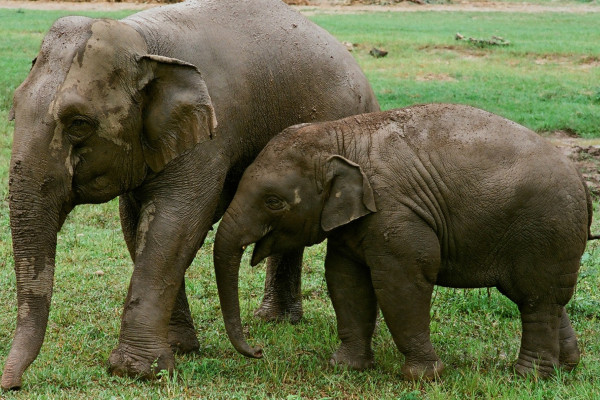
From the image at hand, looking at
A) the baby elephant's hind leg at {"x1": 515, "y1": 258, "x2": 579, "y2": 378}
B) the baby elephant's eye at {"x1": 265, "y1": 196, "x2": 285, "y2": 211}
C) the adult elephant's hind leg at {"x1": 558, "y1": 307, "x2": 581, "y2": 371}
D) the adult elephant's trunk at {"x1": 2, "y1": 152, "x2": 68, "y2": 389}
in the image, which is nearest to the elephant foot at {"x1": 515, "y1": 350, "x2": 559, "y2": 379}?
the baby elephant's hind leg at {"x1": 515, "y1": 258, "x2": 579, "y2": 378}

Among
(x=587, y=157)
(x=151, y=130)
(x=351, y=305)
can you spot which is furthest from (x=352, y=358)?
(x=587, y=157)

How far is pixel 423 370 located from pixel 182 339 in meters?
1.74

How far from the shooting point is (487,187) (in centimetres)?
585

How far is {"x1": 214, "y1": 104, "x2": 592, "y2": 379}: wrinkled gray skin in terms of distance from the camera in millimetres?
5812

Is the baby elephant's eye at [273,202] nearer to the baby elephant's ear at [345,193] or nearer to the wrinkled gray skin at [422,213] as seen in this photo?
the wrinkled gray skin at [422,213]

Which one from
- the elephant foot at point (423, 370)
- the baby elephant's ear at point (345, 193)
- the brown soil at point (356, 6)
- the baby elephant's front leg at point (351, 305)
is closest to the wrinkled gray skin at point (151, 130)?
the baby elephant's ear at point (345, 193)

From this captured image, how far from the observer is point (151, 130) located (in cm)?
568

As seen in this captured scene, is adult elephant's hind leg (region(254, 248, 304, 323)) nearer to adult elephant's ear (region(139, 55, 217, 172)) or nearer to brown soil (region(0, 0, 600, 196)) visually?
adult elephant's ear (region(139, 55, 217, 172))

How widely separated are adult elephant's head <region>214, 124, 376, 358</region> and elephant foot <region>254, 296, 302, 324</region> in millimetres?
1634

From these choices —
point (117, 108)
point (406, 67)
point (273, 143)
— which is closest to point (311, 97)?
point (273, 143)

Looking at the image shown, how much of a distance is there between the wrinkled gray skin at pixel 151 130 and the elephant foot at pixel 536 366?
2175 millimetres

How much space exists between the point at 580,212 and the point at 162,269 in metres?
2.65

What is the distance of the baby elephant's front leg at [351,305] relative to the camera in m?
6.24

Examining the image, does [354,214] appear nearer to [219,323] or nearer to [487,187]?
[487,187]
